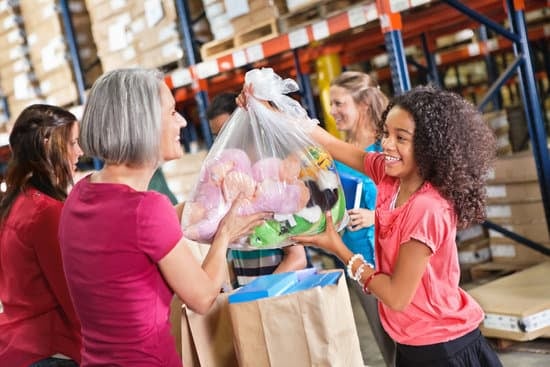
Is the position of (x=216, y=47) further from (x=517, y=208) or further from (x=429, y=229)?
(x=429, y=229)

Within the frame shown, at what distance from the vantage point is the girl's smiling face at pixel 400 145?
1.69 m

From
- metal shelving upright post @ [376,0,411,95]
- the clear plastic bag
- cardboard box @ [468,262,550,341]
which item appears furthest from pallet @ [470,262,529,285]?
the clear plastic bag

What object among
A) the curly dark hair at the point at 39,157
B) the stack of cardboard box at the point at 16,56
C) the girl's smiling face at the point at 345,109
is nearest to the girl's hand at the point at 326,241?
the curly dark hair at the point at 39,157

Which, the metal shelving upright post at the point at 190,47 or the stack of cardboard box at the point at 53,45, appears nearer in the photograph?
the metal shelving upright post at the point at 190,47

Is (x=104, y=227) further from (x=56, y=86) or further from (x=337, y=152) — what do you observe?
(x=56, y=86)

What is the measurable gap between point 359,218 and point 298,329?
0.89 m

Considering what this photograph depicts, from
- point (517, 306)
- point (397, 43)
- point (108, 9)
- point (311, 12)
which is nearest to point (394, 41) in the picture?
point (397, 43)

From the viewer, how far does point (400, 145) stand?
1.71m

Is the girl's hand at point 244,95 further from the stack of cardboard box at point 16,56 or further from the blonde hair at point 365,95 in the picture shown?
the stack of cardboard box at point 16,56

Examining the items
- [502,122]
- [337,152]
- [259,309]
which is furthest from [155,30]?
[259,309]

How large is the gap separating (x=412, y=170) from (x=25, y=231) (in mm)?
1185

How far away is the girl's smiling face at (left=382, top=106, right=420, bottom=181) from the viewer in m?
1.69

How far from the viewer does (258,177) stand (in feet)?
6.05

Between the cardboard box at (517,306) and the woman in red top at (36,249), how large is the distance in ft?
6.91
